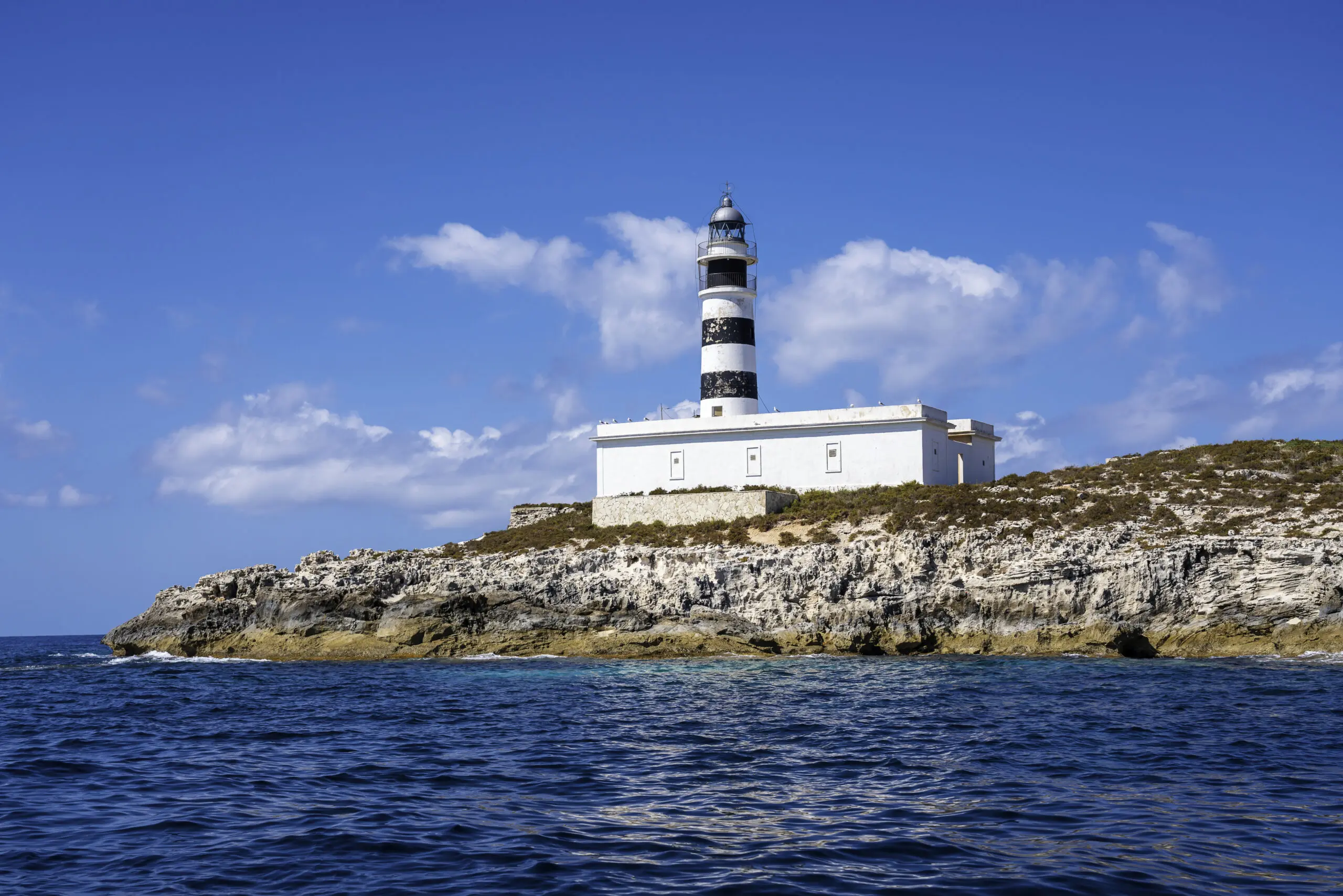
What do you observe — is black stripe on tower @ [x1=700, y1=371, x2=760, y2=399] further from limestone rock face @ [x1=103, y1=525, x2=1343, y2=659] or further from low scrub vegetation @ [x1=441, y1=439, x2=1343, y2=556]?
limestone rock face @ [x1=103, y1=525, x2=1343, y2=659]

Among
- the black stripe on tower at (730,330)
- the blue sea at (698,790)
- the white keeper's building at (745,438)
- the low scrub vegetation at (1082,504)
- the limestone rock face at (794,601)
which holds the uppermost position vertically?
the black stripe on tower at (730,330)

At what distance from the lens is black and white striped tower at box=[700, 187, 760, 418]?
50969mm

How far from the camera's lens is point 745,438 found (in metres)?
49.5

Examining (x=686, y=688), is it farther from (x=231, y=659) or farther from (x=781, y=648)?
(x=231, y=659)

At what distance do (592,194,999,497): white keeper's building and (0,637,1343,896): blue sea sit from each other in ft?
66.6

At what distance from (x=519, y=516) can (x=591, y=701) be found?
3281 centimetres

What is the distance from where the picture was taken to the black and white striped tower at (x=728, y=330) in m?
51.0

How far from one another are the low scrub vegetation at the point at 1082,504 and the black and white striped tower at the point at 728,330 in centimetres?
450

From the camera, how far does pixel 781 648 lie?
38406mm

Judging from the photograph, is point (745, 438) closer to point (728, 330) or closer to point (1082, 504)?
point (728, 330)

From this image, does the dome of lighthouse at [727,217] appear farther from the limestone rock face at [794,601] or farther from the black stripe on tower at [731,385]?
the limestone rock face at [794,601]

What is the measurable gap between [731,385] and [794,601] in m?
14.8

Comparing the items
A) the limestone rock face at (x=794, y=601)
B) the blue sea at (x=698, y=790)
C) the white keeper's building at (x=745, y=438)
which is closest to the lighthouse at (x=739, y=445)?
the white keeper's building at (x=745, y=438)

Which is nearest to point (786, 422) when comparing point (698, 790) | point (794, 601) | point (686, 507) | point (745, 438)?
point (745, 438)
